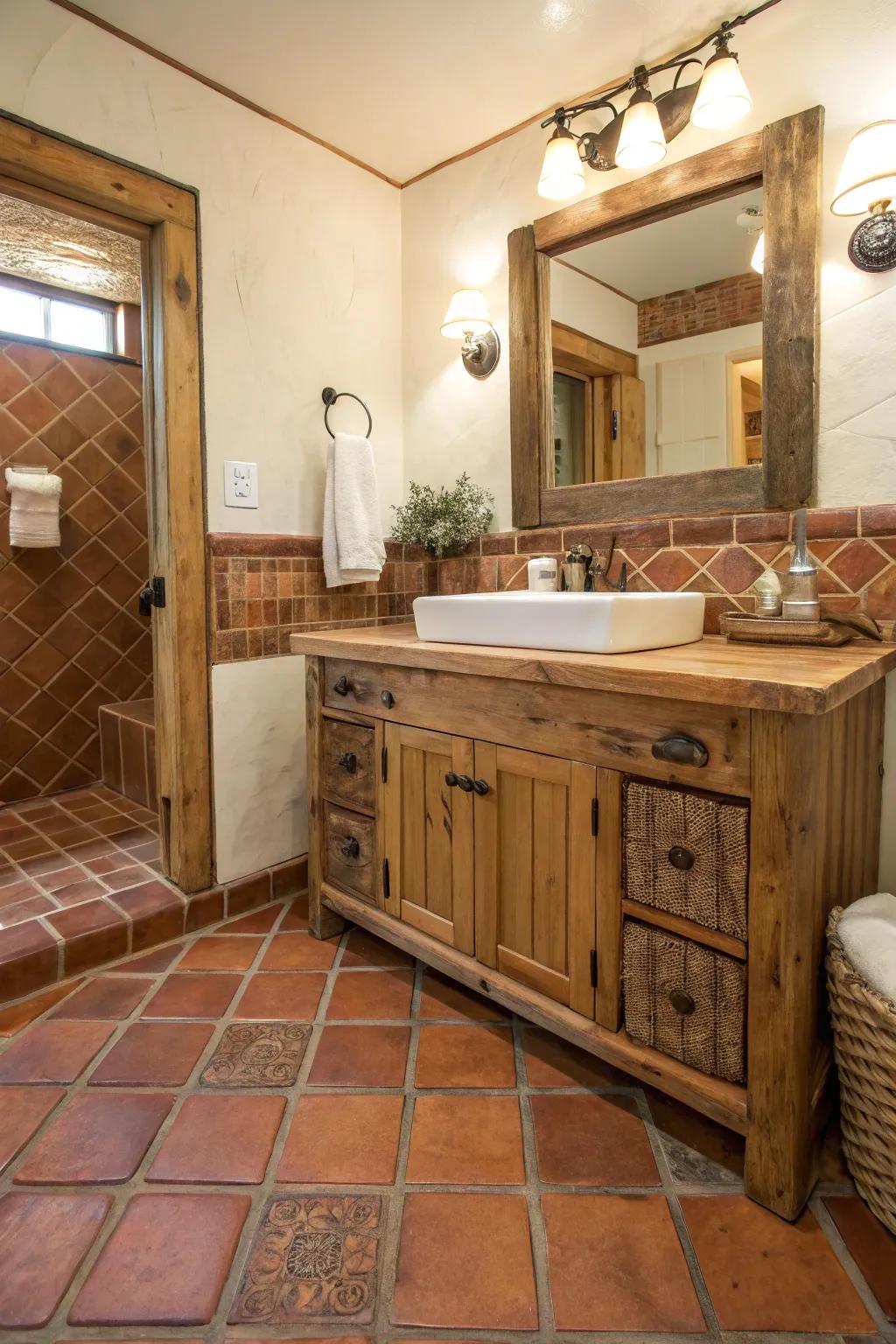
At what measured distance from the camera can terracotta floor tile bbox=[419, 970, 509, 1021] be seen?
160 centimetres

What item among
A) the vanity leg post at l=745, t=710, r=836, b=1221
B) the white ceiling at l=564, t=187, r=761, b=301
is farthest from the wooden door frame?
the vanity leg post at l=745, t=710, r=836, b=1221

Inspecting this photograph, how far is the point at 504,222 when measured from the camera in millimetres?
2125

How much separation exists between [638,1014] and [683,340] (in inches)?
60.7

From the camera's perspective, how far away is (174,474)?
6.19 feet

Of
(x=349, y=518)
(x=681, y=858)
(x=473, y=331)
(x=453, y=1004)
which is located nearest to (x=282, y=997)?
(x=453, y=1004)

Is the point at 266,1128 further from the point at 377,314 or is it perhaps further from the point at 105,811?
the point at 377,314

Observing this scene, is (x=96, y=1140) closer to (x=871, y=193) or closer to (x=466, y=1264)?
(x=466, y=1264)

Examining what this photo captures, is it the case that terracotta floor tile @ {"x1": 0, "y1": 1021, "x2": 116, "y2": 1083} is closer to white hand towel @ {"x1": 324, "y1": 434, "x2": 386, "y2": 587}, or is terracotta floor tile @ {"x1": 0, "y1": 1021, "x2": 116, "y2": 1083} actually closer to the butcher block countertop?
the butcher block countertop

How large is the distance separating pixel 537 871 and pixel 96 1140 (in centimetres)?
92

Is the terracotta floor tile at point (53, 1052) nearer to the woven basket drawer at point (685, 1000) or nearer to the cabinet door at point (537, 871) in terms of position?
the cabinet door at point (537, 871)

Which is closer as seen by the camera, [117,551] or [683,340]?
[683,340]

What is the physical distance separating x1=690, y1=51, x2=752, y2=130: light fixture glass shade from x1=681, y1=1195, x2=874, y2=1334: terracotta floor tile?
2.13 m

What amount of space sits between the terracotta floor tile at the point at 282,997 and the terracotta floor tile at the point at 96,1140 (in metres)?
0.28

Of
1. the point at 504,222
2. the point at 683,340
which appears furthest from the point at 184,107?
the point at 683,340
